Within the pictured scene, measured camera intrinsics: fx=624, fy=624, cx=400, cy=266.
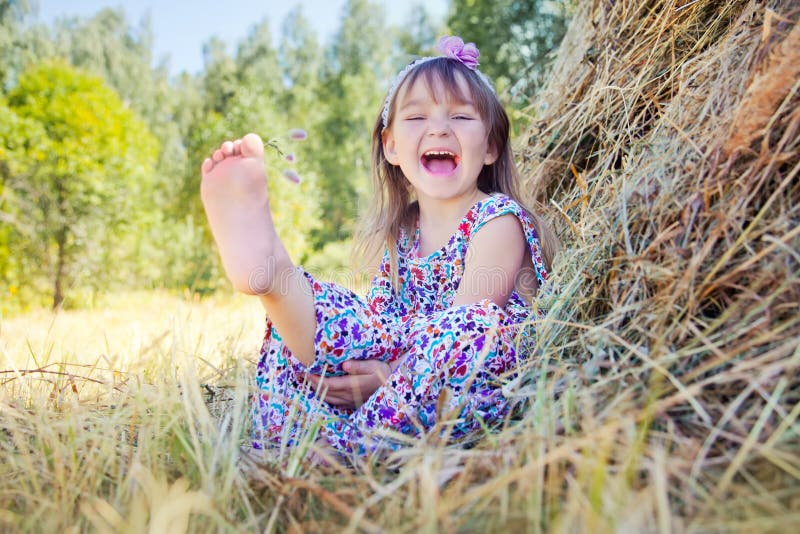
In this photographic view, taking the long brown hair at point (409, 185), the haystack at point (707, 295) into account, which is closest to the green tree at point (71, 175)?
the long brown hair at point (409, 185)

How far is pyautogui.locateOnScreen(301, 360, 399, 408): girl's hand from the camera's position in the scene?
1.55 meters

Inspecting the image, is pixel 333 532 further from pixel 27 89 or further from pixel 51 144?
pixel 27 89

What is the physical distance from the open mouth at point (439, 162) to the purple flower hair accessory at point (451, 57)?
0.96 feet

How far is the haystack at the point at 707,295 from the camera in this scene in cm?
84

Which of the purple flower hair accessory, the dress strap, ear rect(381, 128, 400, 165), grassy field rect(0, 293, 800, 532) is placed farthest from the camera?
ear rect(381, 128, 400, 165)

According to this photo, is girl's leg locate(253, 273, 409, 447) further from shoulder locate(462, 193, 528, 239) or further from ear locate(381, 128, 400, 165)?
ear locate(381, 128, 400, 165)

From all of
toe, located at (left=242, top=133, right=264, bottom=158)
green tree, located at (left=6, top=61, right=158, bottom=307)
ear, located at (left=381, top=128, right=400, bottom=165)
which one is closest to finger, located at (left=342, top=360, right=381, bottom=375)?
toe, located at (left=242, top=133, right=264, bottom=158)

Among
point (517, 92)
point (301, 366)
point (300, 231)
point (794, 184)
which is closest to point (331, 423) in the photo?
point (301, 366)

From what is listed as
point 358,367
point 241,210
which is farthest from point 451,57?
point 358,367

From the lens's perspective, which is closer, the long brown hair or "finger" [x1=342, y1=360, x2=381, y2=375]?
"finger" [x1=342, y1=360, x2=381, y2=375]

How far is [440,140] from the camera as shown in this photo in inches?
75.6

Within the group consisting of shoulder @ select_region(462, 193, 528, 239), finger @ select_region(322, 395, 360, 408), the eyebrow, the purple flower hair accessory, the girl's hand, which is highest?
the purple flower hair accessory

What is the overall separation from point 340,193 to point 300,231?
8.11 meters

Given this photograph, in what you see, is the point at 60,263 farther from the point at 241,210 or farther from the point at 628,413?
the point at 628,413
